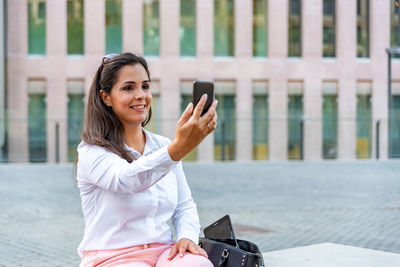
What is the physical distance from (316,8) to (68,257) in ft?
93.2

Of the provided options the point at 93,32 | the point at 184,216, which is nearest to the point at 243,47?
the point at 93,32

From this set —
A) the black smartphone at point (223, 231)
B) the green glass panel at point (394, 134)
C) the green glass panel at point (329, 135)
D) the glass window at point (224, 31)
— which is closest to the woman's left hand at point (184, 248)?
the black smartphone at point (223, 231)

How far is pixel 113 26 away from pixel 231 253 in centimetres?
3043

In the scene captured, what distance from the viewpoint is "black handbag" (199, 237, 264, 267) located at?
10.5 feet

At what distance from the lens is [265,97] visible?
3388 centimetres

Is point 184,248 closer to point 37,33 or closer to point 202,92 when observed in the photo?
point 202,92

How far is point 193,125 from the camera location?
8.68 ft

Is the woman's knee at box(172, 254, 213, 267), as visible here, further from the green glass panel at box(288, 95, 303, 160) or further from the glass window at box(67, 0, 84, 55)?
the glass window at box(67, 0, 84, 55)

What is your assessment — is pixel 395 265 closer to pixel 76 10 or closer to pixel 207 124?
pixel 207 124

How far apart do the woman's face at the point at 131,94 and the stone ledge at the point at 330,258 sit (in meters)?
2.25

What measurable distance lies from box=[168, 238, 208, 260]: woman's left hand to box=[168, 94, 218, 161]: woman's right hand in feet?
2.33

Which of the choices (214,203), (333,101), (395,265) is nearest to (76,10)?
(333,101)

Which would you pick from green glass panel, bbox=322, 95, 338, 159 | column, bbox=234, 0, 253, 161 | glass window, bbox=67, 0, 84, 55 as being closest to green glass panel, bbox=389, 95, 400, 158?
green glass panel, bbox=322, 95, 338, 159

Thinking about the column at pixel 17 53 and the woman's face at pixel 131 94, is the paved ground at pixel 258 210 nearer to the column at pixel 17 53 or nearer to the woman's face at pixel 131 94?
the woman's face at pixel 131 94
